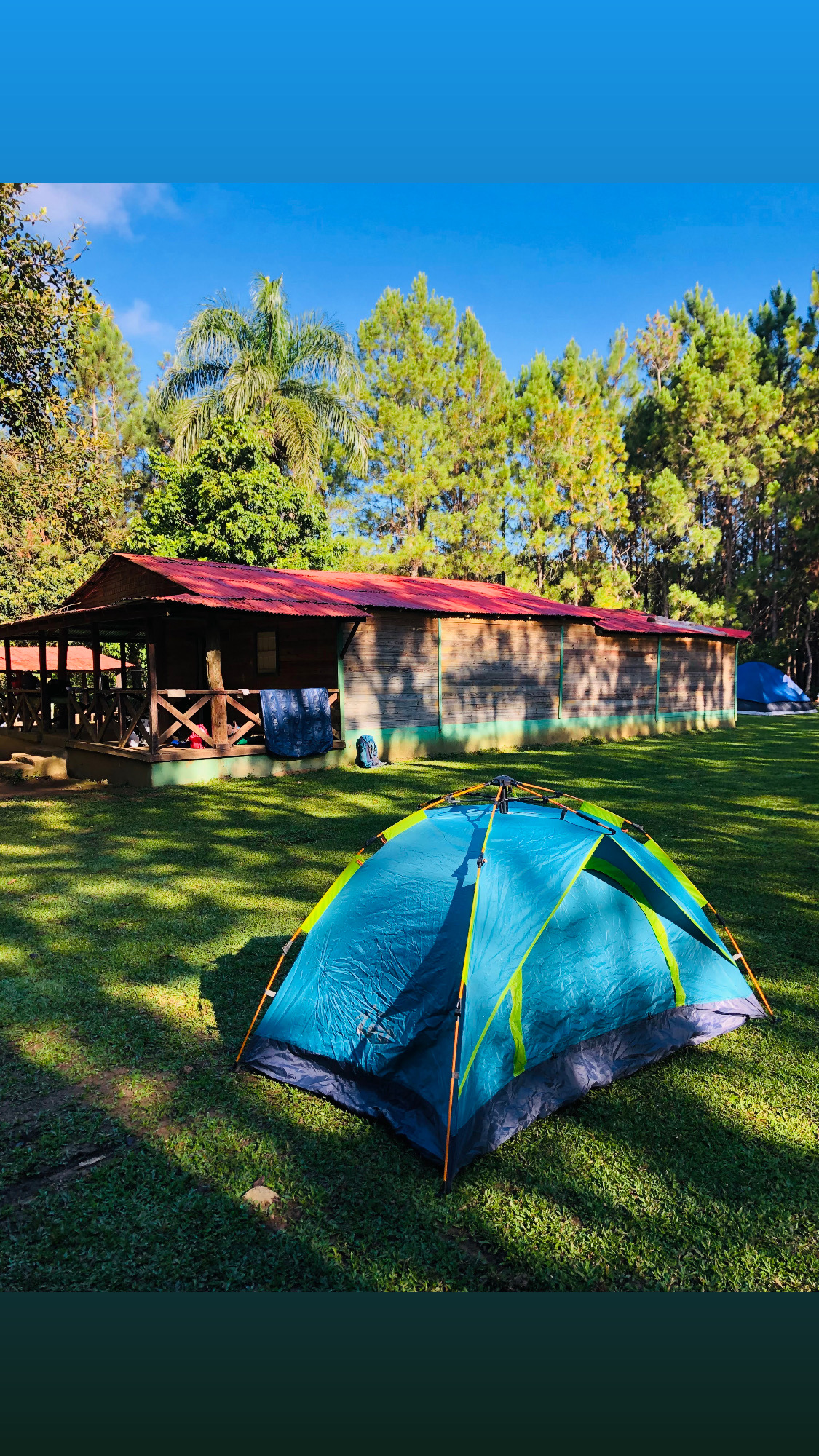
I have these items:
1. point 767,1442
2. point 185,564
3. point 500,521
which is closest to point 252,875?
point 767,1442

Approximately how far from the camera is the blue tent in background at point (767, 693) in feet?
92.4

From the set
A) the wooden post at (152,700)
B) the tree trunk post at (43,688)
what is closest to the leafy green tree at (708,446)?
the tree trunk post at (43,688)

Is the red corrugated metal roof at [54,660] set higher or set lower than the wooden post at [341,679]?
higher

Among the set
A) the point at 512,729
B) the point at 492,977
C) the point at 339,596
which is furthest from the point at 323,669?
the point at 492,977

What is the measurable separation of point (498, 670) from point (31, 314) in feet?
33.4

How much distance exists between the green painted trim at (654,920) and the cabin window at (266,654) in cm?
1260

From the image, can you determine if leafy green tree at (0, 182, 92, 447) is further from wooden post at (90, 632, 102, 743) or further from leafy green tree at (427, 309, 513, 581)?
leafy green tree at (427, 309, 513, 581)

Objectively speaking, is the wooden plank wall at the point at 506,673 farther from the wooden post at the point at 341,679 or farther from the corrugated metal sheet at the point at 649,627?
the corrugated metal sheet at the point at 649,627

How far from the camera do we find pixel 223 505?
21812 mm

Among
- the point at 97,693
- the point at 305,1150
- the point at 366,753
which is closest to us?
the point at 305,1150

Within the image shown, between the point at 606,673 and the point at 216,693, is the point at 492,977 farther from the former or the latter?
the point at 606,673

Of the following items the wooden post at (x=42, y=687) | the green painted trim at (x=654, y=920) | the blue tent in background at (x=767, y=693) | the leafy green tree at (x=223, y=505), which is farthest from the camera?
the blue tent in background at (x=767, y=693)

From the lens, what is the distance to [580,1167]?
3.03 meters

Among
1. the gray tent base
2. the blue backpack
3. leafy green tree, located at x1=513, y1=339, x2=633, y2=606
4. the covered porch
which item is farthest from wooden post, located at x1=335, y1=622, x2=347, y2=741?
leafy green tree, located at x1=513, y1=339, x2=633, y2=606
